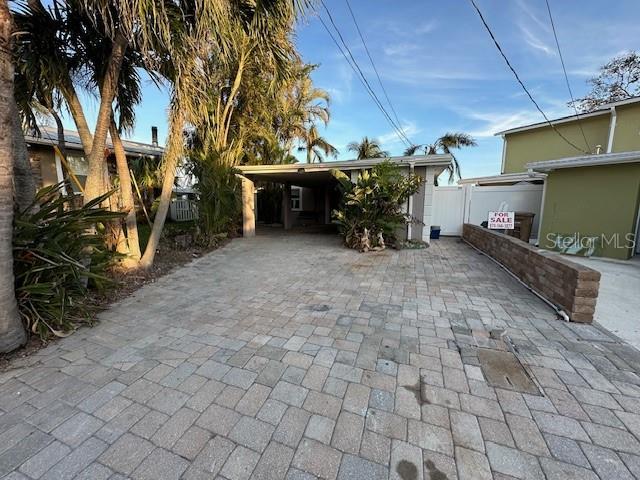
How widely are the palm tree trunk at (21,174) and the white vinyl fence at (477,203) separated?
9.56 metres

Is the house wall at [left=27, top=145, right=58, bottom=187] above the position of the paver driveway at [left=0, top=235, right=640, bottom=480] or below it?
above

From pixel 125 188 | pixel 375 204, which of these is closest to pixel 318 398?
pixel 125 188

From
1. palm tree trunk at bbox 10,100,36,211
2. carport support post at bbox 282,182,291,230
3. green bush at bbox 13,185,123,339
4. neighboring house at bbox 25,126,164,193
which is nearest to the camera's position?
green bush at bbox 13,185,123,339

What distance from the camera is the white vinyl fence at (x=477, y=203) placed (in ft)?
27.8

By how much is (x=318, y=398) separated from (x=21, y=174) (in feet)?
12.1

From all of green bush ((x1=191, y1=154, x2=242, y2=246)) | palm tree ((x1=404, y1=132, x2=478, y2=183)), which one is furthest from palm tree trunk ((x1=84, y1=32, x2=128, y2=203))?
palm tree ((x1=404, y1=132, x2=478, y2=183))

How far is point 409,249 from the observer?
23.7 feet

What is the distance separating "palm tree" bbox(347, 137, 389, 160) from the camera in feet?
56.7

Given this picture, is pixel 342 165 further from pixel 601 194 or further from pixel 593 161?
pixel 601 194

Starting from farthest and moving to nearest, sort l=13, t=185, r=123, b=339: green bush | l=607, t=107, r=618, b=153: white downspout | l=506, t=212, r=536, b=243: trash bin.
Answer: l=607, t=107, r=618, b=153: white downspout < l=506, t=212, r=536, b=243: trash bin < l=13, t=185, r=123, b=339: green bush

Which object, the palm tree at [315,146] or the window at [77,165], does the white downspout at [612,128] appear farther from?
the window at [77,165]

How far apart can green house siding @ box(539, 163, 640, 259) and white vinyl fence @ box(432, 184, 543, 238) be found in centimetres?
147

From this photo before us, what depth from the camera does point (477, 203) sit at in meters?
9.20

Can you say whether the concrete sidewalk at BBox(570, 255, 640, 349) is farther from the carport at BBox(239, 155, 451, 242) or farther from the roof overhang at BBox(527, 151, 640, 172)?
the carport at BBox(239, 155, 451, 242)
